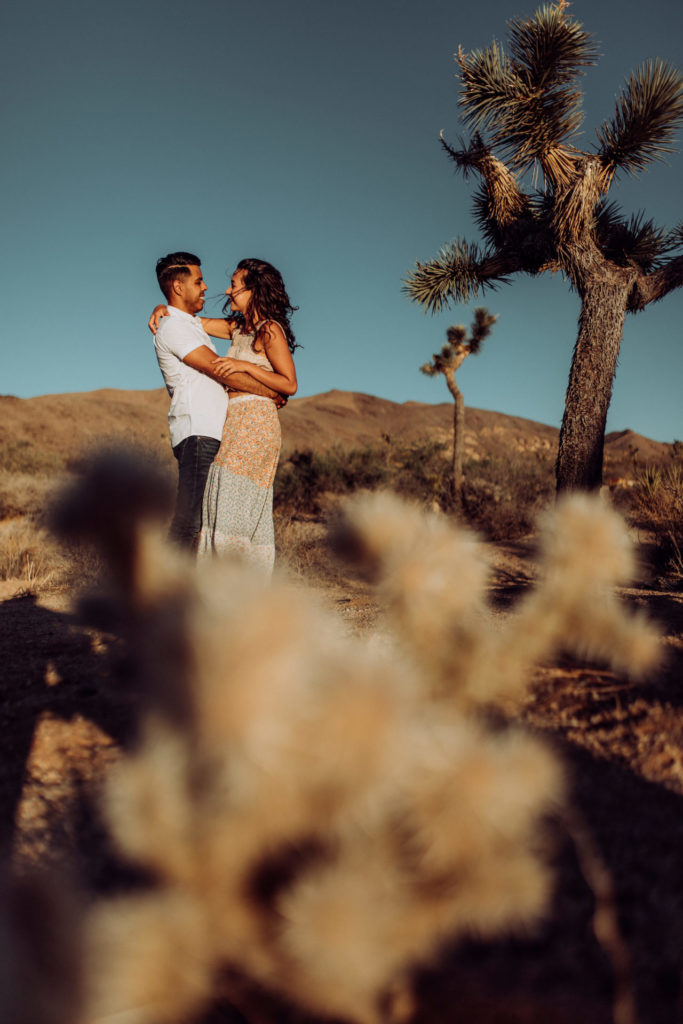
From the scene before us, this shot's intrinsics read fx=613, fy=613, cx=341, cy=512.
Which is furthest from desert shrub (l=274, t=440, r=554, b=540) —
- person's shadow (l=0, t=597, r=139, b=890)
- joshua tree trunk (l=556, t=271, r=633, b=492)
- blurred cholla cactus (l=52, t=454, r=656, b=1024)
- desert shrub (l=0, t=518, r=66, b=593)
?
blurred cholla cactus (l=52, t=454, r=656, b=1024)

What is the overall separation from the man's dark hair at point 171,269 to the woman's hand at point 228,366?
1.68 ft

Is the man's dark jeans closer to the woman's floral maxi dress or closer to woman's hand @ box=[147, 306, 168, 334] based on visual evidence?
the woman's floral maxi dress

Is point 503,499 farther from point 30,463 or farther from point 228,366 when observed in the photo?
point 30,463

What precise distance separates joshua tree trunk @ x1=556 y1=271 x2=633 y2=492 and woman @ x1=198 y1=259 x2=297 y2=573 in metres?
4.97

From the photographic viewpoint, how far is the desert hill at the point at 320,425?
28.6 metres

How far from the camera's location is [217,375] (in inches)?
115

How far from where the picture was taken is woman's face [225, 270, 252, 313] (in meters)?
3.08

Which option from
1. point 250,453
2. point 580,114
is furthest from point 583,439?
point 250,453

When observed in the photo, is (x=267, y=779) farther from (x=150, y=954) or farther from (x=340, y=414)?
(x=340, y=414)

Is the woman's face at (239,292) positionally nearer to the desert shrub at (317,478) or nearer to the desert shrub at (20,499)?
the desert shrub at (20,499)

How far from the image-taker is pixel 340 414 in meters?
53.0

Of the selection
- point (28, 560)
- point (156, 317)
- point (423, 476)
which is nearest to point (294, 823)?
A: point (156, 317)

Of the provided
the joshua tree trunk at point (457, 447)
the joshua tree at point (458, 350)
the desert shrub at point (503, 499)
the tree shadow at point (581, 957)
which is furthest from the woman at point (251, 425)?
the joshua tree at point (458, 350)

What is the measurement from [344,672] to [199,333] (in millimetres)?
2640
